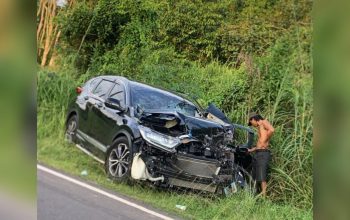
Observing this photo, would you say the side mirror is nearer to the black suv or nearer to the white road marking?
the black suv

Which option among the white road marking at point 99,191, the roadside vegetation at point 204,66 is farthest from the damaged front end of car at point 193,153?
the white road marking at point 99,191

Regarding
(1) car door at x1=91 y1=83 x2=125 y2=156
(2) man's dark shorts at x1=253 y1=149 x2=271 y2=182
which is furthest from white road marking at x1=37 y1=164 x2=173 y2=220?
(2) man's dark shorts at x1=253 y1=149 x2=271 y2=182

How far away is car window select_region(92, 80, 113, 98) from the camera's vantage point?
393 centimetres

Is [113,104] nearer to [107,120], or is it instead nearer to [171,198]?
[107,120]

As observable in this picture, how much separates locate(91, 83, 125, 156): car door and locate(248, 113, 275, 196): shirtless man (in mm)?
1077

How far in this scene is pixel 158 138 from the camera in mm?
3682

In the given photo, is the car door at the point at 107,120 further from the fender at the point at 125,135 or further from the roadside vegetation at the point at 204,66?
the roadside vegetation at the point at 204,66

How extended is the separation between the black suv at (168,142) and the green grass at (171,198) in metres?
0.08

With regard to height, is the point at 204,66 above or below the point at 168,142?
above

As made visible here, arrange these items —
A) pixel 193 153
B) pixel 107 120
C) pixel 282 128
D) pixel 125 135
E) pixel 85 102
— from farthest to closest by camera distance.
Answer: pixel 85 102 < pixel 107 120 < pixel 125 135 < pixel 193 153 < pixel 282 128

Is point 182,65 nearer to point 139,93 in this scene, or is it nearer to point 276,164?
point 139,93

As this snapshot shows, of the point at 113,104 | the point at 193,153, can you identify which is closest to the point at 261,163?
the point at 193,153

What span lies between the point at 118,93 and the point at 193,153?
2.67 feet

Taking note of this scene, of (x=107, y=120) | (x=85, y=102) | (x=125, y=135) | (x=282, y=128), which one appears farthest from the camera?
(x=85, y=102)
